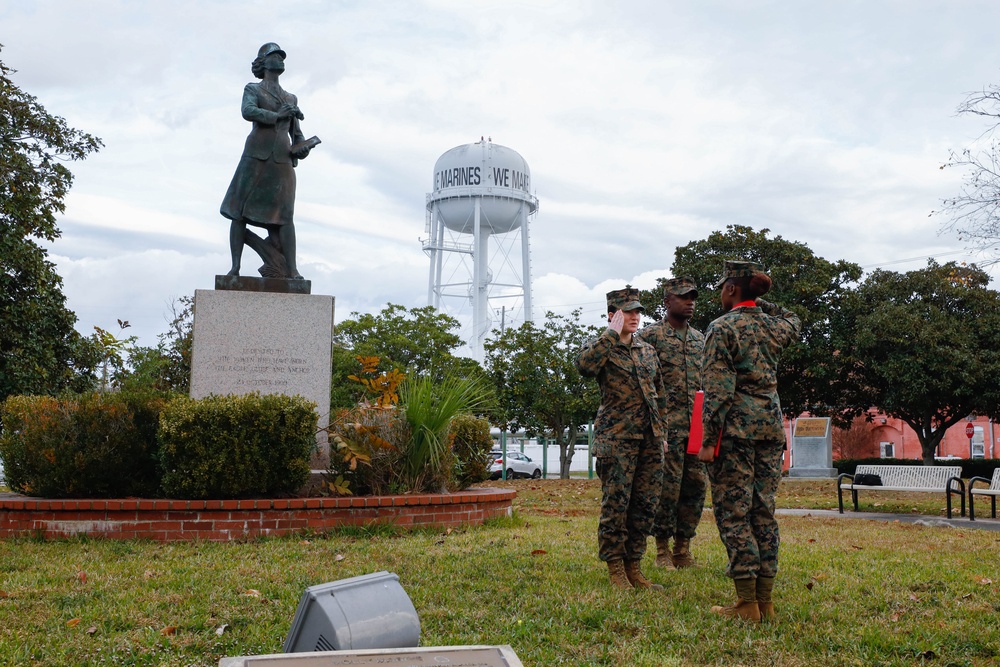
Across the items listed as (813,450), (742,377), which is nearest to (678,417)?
(742,377)

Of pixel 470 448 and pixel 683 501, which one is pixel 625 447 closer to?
pixel 683 501

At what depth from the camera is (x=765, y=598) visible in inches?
197

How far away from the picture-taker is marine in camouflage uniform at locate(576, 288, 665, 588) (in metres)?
5.73

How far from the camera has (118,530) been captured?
7.46m

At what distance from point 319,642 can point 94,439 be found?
5.47 m

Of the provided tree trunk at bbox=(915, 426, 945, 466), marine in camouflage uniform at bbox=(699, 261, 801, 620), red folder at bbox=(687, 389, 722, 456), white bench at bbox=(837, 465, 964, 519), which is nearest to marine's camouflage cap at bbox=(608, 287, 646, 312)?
marine in camouflage uniform at bbox=(699, 261, 801, 620)

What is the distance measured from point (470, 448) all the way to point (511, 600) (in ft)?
15.3

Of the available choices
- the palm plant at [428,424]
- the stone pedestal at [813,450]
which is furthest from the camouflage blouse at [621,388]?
the stone pedestal at [813,450]

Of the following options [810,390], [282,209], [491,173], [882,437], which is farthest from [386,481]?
→ [882,437]

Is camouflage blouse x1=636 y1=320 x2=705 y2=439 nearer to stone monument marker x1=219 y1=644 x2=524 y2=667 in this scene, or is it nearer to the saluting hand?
the saluting hand

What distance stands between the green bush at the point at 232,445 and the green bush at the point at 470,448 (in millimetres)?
2236

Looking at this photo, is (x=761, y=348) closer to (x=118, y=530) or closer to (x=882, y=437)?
Result: (x=118, y=530)

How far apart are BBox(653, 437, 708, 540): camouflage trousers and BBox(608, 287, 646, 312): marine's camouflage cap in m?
1.18

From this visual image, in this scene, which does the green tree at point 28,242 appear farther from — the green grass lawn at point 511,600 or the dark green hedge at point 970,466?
the dark green hedge at point 970,466
